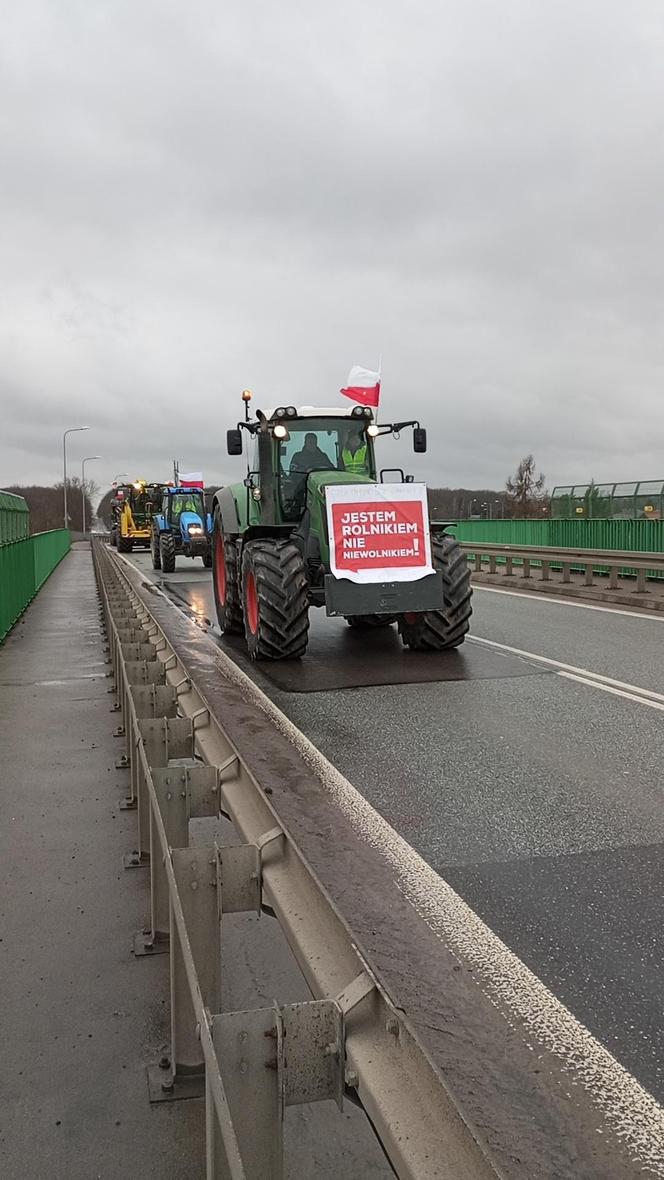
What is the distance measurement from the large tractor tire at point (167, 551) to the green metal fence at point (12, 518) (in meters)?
12.2

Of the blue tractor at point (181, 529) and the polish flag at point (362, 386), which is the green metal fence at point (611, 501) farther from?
the blue tractor at point (181, 529)

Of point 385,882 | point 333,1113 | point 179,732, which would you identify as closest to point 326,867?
point 385,882

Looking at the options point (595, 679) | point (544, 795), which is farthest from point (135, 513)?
point (544, 795)

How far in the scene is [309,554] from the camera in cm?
1091

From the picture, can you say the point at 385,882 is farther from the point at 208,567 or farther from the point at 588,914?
the point at 208,567

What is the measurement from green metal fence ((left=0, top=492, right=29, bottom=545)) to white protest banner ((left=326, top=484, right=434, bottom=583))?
512 cm

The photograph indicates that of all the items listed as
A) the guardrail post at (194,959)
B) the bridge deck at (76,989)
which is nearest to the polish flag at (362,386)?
the bridge deck at (76,989)

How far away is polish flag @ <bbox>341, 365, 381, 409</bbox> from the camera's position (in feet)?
44.1

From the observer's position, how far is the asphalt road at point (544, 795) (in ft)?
11.2

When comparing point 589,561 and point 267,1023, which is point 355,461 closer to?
point 589,561

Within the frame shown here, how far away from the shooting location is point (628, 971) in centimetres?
336

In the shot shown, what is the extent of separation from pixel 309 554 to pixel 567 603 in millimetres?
7105

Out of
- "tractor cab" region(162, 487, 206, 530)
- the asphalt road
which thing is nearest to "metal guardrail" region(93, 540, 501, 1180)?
the asphalt road

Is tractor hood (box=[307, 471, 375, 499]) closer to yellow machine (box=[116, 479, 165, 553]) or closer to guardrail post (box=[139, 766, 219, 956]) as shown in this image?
guardrail post (box=[139, 766, 219, 956])
